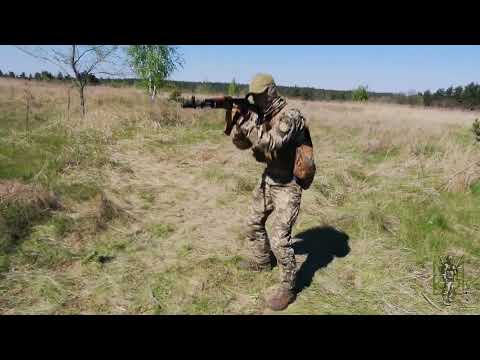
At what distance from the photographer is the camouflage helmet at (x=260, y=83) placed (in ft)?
10.1

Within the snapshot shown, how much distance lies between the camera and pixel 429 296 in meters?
3.65

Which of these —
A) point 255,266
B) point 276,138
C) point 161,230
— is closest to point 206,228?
point 161,230

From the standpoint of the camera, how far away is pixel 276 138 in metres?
2.96

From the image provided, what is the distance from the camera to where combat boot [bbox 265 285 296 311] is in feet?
10.8

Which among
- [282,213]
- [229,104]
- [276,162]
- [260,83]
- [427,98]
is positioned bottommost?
[282,213]

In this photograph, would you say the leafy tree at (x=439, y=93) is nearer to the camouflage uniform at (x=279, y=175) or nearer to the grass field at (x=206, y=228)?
the grass field at (x=206, y=228)

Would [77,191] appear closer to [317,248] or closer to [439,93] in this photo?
[317,248]

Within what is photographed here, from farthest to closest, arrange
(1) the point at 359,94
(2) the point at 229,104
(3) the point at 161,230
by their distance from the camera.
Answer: (1) the point at 359,94, (3) the point at 161,230, (2) the point at 229,104

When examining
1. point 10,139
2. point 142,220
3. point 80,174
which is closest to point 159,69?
point 10,139

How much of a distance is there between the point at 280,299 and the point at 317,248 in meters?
1.45

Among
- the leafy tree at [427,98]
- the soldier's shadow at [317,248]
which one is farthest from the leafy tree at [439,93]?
the soldier's shadow at [317,248]

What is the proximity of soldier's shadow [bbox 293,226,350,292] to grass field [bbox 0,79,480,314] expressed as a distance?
2cm

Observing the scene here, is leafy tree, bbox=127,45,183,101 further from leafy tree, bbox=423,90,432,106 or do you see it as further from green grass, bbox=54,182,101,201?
A: leafy tree, bbox=423,90,432,106
